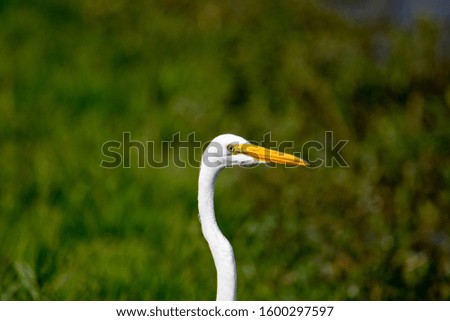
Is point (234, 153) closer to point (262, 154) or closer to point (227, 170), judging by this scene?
point (262, 154)

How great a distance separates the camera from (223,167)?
193cm

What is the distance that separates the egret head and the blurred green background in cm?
123

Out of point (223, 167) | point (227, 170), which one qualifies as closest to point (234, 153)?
point (223, 167)

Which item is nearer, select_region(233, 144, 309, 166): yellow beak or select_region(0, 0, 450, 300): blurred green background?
select_region(233, 144, 309, 166): yellow beak

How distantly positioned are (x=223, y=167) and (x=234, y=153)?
2.1 inches

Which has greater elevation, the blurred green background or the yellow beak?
the yellow beak

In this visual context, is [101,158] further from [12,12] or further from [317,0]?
[317,0]

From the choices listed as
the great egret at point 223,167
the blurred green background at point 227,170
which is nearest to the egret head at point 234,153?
the great egret at point 223,167

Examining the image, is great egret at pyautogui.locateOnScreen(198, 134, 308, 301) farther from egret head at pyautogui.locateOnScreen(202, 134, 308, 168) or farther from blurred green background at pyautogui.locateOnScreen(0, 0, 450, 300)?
blurred green background at pyautogui.locateOnScreen(0, 0, 450, 300)

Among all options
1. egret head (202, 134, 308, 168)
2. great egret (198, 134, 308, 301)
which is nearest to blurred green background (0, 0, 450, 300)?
great egret (198, 134, 308, 301)

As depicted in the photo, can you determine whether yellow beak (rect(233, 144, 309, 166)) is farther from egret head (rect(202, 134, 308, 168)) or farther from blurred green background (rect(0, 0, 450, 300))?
blurred green background (rect(0, 0, 450, 300))

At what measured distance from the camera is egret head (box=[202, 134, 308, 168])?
190cm

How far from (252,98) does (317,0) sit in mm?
1696
